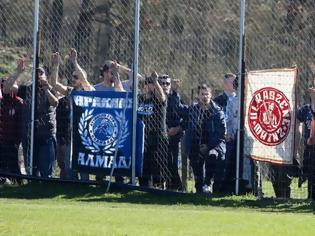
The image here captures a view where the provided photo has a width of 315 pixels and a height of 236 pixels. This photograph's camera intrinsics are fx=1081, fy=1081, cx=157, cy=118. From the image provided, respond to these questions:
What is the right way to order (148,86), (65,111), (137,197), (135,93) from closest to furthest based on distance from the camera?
(137,197) < (135,93) < (148,86) < (65,111)

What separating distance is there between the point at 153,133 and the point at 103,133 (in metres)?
0.84

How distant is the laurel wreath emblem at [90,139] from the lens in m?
17.7

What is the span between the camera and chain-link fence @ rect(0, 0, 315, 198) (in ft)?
57.9

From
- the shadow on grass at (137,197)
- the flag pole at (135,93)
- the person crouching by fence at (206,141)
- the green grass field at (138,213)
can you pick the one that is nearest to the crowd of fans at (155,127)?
the person crouching by fence at (206,141)

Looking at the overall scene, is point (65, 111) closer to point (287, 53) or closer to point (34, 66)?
point (34, 66)

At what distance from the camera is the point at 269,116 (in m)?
16.9

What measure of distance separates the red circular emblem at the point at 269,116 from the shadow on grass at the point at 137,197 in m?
0.99

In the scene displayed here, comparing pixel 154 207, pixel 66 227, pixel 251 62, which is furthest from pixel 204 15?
pixel 66 227

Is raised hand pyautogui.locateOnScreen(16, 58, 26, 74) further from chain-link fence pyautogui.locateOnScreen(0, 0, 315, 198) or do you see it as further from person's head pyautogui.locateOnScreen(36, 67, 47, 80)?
chain-link fence pyautogui.locateOnScreen(0, 0, 315, 198)

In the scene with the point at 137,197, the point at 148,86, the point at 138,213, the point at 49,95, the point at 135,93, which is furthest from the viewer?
the point at 49,95

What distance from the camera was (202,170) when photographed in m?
17.6

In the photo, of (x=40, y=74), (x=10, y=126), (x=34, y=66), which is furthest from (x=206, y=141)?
(x=10, y=126)

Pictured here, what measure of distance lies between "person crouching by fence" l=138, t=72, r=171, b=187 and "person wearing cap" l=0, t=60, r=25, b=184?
2.19 m

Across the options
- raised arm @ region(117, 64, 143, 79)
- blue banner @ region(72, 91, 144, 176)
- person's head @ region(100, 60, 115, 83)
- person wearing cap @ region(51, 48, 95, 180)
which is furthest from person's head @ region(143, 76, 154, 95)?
person wearing cap @ region(51, 48, 95, 180)
